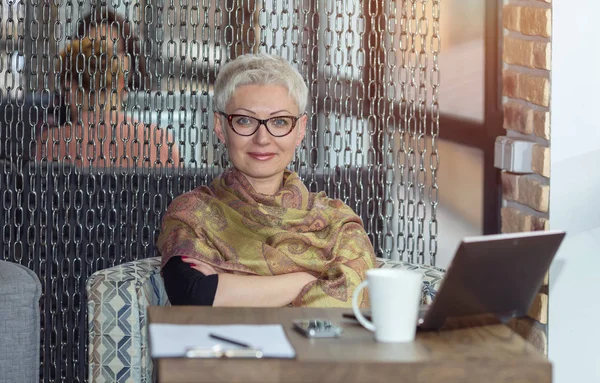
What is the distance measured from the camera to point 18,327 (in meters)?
2.11

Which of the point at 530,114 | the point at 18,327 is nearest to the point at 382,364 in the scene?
the point at 18,327

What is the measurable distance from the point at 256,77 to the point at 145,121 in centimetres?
109

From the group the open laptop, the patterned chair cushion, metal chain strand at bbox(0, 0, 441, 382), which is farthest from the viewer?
metal chain strand at bbox(0, 0, 441, 382)

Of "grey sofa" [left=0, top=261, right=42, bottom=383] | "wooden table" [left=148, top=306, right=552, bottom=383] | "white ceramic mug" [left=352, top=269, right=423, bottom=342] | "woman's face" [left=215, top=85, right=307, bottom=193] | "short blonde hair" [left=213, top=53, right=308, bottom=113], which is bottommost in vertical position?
"grey sofa" [left=0, top=261, right=42, bottom=383]

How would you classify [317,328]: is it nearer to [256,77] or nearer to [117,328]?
[117,328]

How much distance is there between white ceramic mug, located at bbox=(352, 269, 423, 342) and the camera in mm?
1265

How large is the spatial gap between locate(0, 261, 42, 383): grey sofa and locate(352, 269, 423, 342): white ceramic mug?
1098mm

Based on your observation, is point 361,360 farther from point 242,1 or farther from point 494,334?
point 242,1

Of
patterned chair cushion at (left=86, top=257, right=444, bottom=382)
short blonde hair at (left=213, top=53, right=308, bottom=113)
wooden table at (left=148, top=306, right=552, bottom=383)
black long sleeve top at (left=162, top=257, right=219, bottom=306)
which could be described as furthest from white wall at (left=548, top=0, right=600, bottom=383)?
wooden table at (left=148, top=306, right=552, bottom=383)

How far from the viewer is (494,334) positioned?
1.33m

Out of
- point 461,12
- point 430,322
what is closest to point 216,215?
point 430,322

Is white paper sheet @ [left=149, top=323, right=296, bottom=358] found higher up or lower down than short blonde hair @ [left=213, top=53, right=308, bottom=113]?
lower down

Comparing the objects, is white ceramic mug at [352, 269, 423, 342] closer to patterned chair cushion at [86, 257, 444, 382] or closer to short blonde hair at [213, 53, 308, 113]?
patterned chair cushion at [86, 257, 444, 382]

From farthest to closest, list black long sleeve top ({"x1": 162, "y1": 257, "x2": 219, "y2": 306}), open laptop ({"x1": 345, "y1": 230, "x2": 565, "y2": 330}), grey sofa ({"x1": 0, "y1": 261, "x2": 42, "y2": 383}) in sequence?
grey sofa ({"x1": 0, "y1": 261, "x2": 42, "y2": 383}) < black long sleeve top ({"x1": 162, "y1": 257, "x2": 219, "y2": 306}) < open laptop ({"x1": 345, "y1": 230, "x2": 565, "y2": 330})
